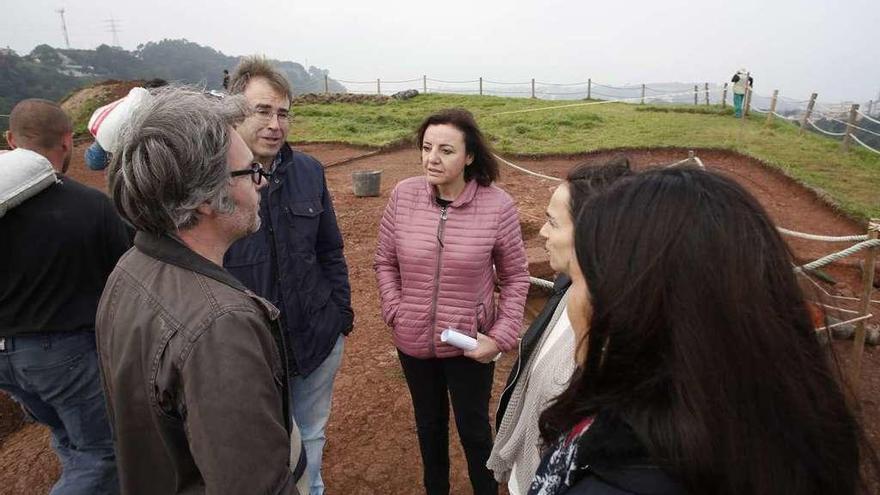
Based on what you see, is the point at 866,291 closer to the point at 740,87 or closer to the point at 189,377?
the point at 189,377

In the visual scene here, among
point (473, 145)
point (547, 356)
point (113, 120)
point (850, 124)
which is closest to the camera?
point (113, 120)

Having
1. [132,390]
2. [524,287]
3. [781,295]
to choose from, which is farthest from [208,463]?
[524,287]

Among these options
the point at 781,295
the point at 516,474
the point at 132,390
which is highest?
the point at 781,295

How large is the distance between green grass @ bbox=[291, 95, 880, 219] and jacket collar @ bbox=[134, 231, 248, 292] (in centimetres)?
960

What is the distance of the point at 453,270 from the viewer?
2412mm

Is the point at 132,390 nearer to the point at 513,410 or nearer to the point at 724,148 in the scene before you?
the point at 513,410

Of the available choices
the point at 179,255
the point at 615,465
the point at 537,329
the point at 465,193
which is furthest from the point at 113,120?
the point at 615,465

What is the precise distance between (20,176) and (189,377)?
1761 mm

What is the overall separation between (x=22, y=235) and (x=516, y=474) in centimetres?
234

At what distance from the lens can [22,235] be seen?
94.2 inches

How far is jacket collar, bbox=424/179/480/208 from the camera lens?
2439mm

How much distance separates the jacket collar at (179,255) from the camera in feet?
4.35

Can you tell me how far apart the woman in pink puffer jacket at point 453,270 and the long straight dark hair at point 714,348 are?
143 centimetres

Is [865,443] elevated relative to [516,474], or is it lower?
elevated
